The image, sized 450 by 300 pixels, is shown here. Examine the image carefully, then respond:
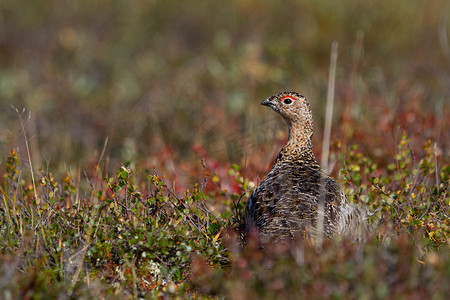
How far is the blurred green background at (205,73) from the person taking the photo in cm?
762

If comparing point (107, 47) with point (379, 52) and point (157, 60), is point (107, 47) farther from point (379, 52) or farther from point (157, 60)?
point (379, 52)

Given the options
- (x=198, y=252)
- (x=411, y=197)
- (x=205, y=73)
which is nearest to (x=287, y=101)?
(x=411, y=197)

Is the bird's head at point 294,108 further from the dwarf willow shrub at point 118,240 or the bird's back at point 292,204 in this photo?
the dwarf willow shrub at point 118,240

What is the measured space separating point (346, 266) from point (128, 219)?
1664 mm

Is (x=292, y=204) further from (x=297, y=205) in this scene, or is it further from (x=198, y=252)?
(x=198, y=252)

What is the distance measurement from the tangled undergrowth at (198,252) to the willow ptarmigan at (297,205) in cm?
18

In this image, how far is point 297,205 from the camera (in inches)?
171

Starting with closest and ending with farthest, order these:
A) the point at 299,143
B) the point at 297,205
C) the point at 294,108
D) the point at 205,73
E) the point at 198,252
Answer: the point at 198,252
the point at 297,205
the point at 299,143
the point at 294,108
the point at 205,73

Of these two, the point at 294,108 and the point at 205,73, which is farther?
the point at 205,73

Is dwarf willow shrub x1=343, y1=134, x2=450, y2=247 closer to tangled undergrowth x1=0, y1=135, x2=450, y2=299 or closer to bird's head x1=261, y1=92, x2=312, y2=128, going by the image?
tangled undergrowth x1=0, y1=135, x2=450, y2=299

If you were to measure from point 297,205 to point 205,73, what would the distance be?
A: 6488 mm

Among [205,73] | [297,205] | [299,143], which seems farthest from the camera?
[205,73]

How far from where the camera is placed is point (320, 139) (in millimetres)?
6941

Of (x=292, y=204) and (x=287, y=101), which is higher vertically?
(x=287, y=101)
